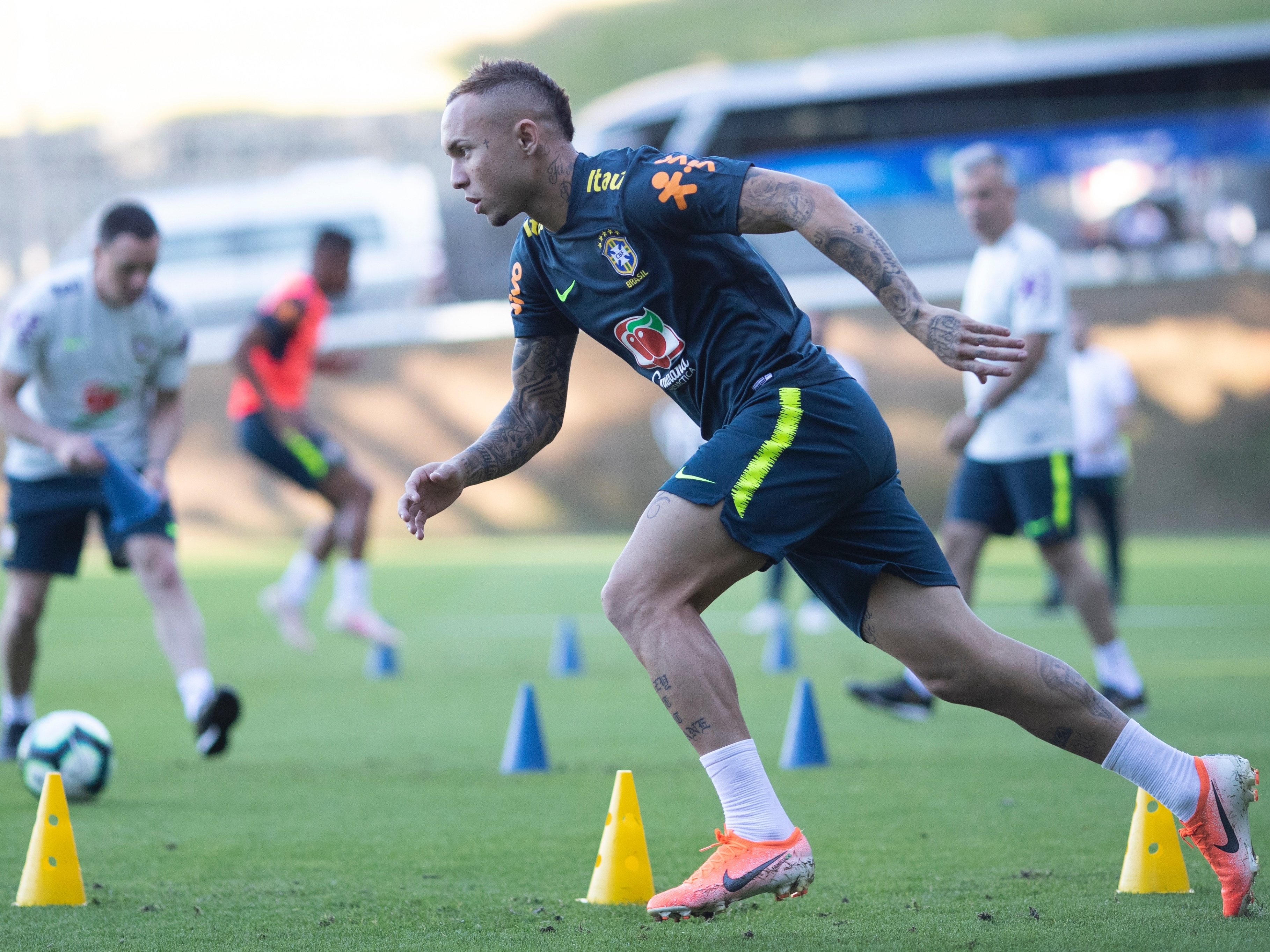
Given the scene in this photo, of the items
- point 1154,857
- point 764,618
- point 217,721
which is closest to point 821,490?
point 1154,857

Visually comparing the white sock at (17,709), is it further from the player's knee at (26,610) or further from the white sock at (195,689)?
the white sock at (195,689)

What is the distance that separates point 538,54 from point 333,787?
40018 millimetres

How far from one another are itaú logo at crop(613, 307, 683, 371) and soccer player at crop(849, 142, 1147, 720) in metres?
3.05

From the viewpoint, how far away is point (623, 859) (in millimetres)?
3637

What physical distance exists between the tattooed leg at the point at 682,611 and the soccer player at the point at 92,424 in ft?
9.04

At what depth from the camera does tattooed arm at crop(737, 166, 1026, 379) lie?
313 centimetres

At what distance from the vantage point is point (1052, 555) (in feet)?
21.1

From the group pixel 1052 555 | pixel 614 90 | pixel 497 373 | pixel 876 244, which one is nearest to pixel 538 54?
pixel 614 90

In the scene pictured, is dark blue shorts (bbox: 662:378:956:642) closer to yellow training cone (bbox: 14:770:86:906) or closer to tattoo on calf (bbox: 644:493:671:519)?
tattoo on calf (bbox: 644:493:671:519)

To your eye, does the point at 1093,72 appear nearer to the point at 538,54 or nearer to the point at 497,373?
the point at 497,373

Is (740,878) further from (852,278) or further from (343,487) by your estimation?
(852,278)

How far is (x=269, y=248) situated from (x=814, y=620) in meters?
16.6

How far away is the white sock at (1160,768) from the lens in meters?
3.38

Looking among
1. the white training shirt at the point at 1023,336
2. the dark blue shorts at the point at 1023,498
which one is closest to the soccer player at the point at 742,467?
the dark blue shorts at the point at 1023,498
